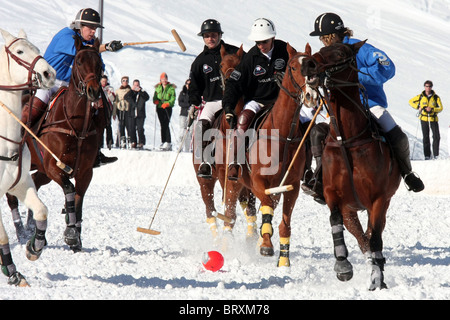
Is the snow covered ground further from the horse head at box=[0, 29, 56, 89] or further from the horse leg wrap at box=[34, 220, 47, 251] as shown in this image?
the horse head at box=[0, 29, 56, 89]

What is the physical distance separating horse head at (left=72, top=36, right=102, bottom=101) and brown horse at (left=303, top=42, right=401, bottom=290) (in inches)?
124

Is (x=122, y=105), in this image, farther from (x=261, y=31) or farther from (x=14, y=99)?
(x=14, y=99)

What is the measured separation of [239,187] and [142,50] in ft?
98.0

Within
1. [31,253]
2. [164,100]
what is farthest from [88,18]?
[164,100]

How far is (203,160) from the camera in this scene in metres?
11.4

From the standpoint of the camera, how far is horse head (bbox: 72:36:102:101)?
9359 millimetres

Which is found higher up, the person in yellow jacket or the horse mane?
the person in yellow jacket

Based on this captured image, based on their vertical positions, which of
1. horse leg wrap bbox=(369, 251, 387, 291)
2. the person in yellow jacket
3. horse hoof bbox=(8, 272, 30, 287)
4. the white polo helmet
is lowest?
horse hoof bbox=(8, 272, 30, 287)

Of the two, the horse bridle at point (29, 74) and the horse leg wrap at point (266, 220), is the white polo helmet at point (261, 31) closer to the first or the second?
the horse leg wrap at point (266, 220)

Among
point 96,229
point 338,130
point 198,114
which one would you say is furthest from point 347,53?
point 96,229

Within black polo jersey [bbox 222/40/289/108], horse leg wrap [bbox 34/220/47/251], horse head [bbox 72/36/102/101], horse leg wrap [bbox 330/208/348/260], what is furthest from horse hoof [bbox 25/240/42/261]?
black polo jersey [bbox 222/40/289/108]

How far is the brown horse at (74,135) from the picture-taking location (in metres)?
9.63

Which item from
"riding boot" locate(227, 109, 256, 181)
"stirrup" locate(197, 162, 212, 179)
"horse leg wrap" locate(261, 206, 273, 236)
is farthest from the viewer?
"stirrup" locate(197, 162, 212, 179)

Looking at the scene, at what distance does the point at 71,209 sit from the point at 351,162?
13.1 ft
